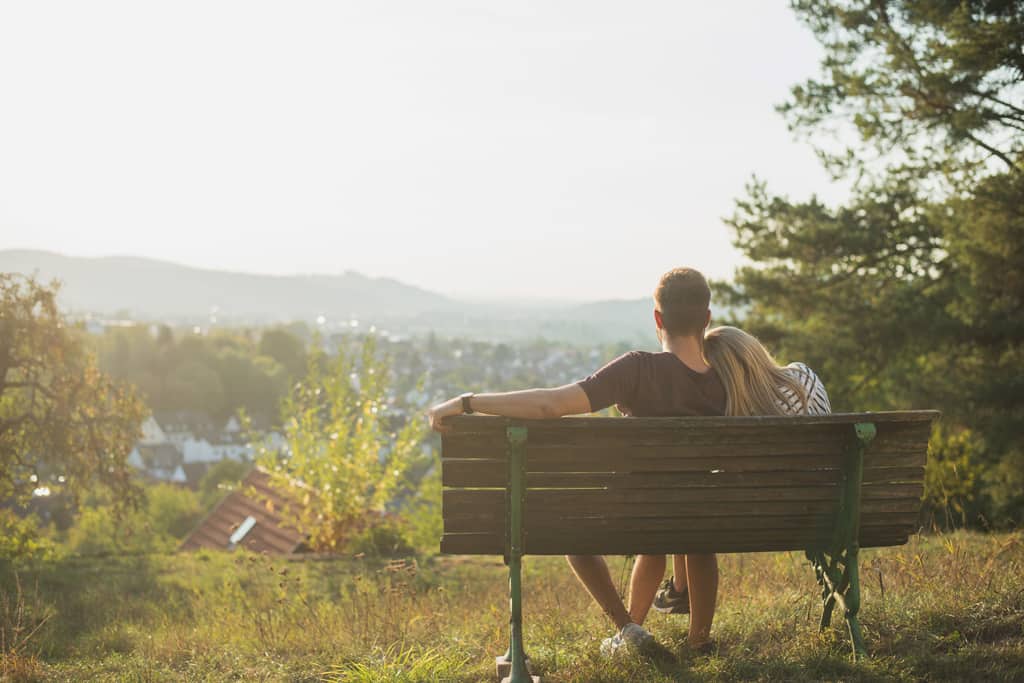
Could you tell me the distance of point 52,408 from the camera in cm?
1062

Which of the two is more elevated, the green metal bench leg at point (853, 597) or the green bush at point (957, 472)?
the green metal bench leg at point (853, 597)

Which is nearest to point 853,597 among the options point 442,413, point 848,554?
point 848,554

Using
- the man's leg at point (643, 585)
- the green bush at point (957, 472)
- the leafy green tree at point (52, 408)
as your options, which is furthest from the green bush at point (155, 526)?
the man's leg at point (643, 585)

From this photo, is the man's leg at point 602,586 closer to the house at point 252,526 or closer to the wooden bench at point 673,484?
the wooden bench at point 673,484

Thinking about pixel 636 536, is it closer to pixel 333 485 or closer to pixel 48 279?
pixel 333 485

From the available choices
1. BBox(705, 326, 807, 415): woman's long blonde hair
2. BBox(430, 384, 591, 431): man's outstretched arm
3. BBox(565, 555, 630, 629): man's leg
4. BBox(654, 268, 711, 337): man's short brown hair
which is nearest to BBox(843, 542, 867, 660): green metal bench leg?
BBox(705, 326, 807, 415): woman's long blonde hair

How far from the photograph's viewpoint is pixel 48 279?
35.0 feet

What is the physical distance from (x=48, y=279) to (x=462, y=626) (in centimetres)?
758

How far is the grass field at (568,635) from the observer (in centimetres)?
385

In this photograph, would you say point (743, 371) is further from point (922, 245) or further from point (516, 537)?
point (922, 245)

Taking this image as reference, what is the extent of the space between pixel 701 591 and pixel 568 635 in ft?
2.70

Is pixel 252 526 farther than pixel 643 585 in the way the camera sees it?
Yes

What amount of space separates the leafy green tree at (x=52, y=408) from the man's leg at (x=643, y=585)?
25.0ft

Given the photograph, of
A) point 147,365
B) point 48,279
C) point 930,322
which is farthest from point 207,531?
point 147,365
